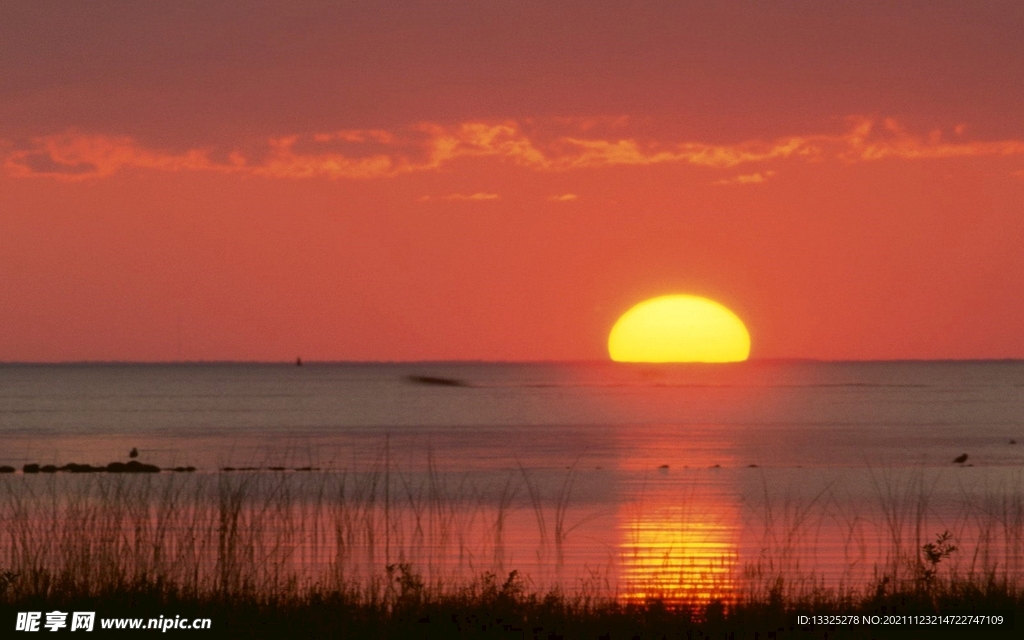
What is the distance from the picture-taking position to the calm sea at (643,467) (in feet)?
67.9

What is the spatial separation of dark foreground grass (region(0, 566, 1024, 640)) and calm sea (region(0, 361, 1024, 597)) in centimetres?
183

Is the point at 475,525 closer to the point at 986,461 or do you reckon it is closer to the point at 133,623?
the point at 133,623

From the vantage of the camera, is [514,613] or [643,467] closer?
[514,613]

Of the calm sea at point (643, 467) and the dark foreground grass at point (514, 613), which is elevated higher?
the calm sea at point (643, 467)

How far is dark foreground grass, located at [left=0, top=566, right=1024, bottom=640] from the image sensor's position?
1152cm

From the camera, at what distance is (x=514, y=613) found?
12.3 metres

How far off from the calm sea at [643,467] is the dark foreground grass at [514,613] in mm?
1829

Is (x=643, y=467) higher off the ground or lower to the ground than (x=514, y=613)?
higher

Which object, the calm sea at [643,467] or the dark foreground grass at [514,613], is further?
the calm sea at [643,467]

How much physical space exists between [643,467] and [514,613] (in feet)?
118

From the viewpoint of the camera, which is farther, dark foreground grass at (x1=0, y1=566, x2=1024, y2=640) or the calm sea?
the calm sea

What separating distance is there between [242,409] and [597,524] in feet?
293

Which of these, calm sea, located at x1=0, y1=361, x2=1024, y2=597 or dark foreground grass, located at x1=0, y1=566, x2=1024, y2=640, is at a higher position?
calm sea, located at x1=0, y1=361, x2=1024, y2=597

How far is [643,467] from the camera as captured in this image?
4772 centimetres
